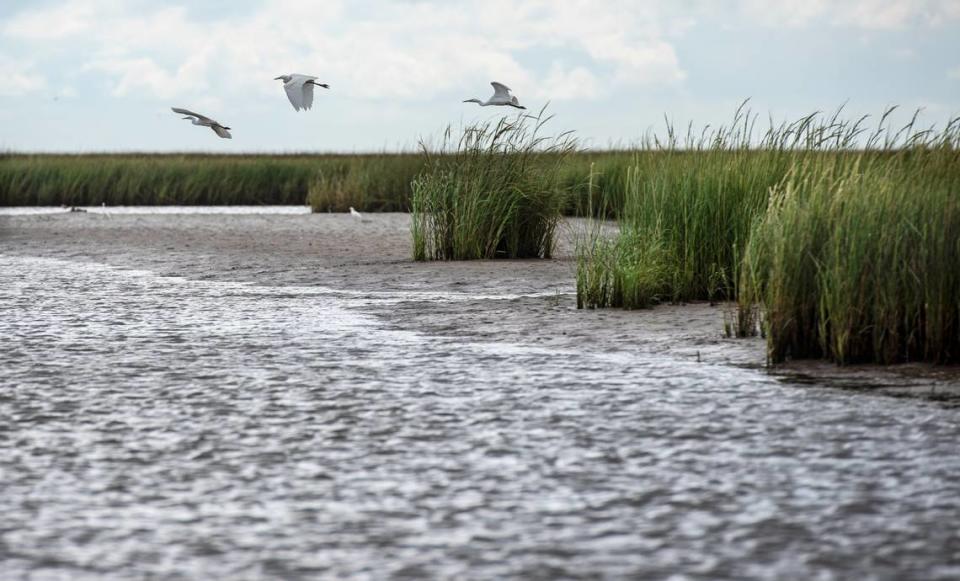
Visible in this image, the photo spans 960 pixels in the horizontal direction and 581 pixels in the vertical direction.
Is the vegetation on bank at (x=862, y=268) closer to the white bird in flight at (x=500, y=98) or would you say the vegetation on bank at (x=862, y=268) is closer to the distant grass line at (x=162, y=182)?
the white bird in flight at (x=500, y=98)

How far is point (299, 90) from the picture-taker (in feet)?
42.9

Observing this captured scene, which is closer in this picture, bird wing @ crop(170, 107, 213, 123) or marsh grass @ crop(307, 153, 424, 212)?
bird wing @ crop(170, 107, 213, 123)

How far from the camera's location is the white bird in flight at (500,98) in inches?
574

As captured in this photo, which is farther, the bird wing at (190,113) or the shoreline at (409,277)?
the bird wing at (190,113)

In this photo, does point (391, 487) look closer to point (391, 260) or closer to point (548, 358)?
point (548, 358)

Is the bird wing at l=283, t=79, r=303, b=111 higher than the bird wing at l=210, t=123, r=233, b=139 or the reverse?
higher

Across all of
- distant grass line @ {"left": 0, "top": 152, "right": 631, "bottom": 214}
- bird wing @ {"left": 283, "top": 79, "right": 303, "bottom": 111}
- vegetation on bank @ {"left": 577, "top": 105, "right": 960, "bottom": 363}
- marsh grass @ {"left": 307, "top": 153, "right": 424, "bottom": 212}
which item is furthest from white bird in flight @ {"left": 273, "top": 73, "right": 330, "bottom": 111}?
distant grass line @ {"left": 0, "top": 152, "right": 631, "bottom": 214}

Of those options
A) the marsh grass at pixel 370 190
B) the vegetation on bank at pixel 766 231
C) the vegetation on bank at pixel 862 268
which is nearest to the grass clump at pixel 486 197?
the vegetation on bank at pixel 766 231

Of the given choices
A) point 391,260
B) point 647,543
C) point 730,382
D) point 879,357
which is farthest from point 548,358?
point 391,260

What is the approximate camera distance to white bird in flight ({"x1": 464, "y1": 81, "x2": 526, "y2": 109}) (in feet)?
47.9

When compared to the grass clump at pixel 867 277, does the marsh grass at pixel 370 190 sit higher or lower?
higher

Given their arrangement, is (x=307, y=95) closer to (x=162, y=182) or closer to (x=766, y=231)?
(x=766, y=231)

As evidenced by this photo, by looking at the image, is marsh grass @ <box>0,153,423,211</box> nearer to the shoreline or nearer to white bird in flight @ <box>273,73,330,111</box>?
the shoreline

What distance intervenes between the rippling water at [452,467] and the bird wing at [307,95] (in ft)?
19.9
